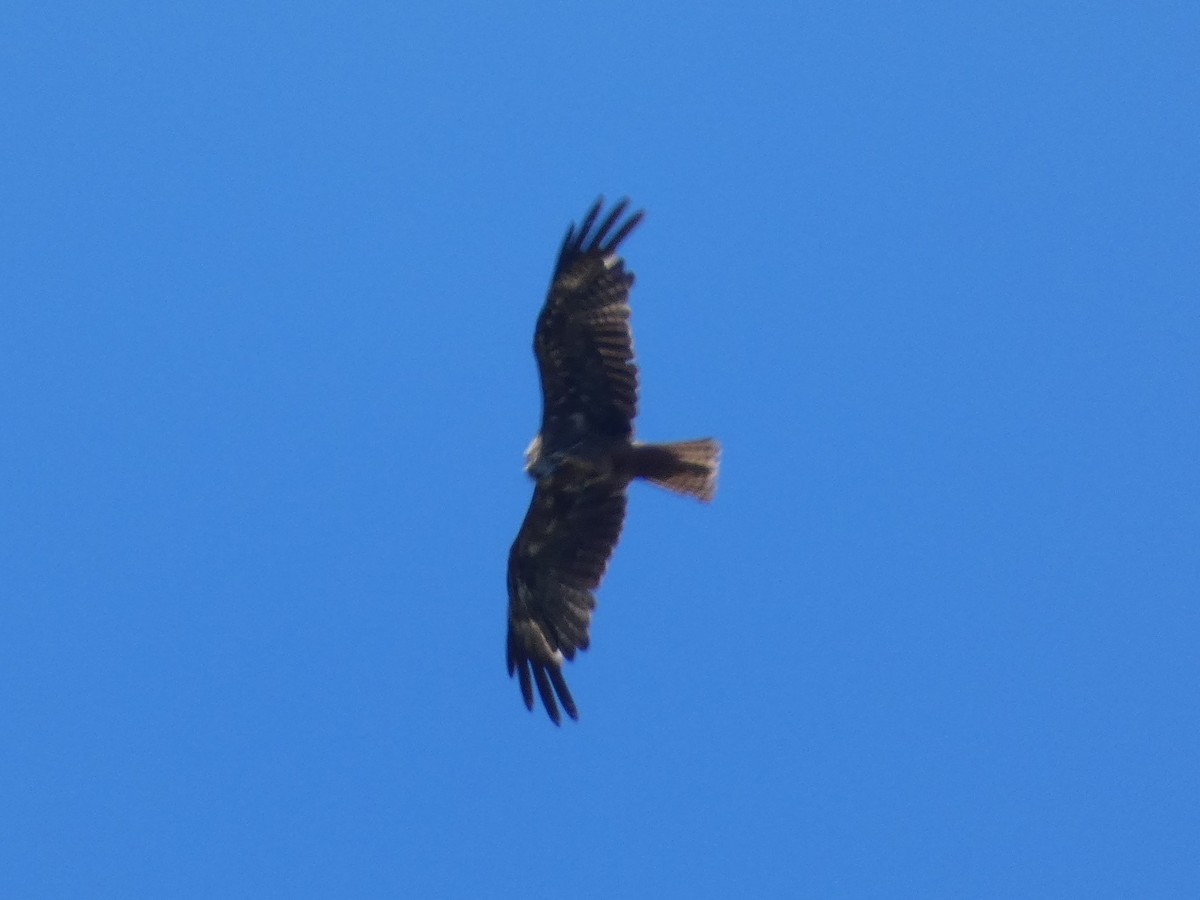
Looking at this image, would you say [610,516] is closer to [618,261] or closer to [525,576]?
[525,576]

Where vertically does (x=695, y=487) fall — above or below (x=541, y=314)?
below

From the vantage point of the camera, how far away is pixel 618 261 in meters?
11.5

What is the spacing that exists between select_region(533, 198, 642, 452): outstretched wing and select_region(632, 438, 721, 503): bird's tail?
0.16 metres

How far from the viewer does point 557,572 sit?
38.7 feet

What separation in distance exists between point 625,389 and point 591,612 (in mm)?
1223

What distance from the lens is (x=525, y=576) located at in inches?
466

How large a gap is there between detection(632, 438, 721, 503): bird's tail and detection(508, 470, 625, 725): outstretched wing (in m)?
0.25

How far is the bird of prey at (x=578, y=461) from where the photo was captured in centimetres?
1146

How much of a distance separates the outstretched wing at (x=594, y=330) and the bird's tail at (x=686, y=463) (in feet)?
0.54

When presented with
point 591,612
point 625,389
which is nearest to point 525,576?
point 591,612

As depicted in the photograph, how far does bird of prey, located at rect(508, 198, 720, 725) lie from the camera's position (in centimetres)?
1146

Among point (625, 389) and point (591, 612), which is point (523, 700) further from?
point (625, 389)

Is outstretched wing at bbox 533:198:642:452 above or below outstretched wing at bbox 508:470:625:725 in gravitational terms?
above

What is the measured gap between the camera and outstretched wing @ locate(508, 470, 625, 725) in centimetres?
1162
